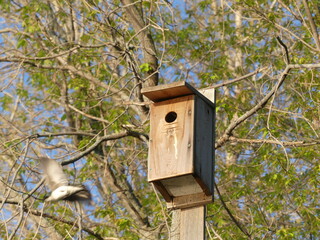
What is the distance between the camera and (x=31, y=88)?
478 inches

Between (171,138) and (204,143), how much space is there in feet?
0.71

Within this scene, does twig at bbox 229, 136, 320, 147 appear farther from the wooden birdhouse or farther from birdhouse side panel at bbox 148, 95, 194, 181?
birdhouse side panel at bbox 148, 95, 194, 181

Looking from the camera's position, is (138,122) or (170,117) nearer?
(170,117)

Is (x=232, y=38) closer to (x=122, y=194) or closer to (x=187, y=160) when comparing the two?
(x=122, y=194)

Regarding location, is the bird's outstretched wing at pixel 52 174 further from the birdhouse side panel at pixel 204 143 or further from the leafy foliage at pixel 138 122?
the leafy foliage at pixel 138 122

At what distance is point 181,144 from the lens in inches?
196

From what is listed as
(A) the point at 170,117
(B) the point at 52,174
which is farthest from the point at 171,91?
(B) the point at 52,174

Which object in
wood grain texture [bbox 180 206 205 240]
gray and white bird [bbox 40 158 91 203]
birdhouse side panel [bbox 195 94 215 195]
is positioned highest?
birdhouse side panel [bbox 195 94 215 195]

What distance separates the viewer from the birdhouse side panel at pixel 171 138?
489 centimetres

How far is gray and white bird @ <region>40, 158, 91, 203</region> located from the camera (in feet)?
15.8

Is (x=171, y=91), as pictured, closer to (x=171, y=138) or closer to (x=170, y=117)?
(x=170, y=117)

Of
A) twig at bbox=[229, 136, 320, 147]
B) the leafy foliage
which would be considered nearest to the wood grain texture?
twig at bbox=[229, 136, 320, 147]

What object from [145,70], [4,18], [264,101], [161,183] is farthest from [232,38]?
[161,183]

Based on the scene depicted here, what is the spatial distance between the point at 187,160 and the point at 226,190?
429 centimetres
